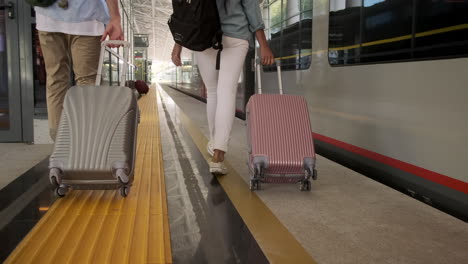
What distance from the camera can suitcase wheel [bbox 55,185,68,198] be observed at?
7.53 ft

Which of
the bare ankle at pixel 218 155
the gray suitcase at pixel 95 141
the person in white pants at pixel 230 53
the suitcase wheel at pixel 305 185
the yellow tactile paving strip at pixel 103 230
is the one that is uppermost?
the person in white pants at pixel 230 53

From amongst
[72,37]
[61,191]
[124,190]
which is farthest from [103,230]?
[72,37]

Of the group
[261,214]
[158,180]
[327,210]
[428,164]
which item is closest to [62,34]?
[158,180]

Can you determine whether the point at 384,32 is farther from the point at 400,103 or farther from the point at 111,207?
the point at 111,207

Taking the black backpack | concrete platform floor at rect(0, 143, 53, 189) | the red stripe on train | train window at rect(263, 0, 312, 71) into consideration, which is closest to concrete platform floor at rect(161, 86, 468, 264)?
the red stripe on train

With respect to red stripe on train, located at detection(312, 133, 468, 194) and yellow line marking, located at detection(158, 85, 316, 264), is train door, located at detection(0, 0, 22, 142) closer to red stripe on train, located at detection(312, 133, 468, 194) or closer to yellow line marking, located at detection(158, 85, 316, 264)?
yellow line marking, located at detection(158, 85, 316, 264)

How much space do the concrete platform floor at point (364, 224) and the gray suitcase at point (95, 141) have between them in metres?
0.85

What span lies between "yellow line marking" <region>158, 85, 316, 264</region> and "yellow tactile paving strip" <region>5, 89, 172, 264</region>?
0.40 metres

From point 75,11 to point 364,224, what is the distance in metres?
2.06

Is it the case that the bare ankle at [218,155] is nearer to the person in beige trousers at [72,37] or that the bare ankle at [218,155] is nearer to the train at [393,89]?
the person in beige trousers at [72,37]

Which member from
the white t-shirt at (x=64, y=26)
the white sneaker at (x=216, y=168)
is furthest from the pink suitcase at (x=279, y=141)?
the white t-shirt at (x=64, y=26)

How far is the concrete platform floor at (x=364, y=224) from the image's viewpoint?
1.76 meters

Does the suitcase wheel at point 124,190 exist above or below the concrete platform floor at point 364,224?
above

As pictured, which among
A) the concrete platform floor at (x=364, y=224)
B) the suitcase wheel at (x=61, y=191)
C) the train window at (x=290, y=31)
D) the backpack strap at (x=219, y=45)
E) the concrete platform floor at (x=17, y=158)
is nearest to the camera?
the concrete platform floor at (x=364, y=224)
